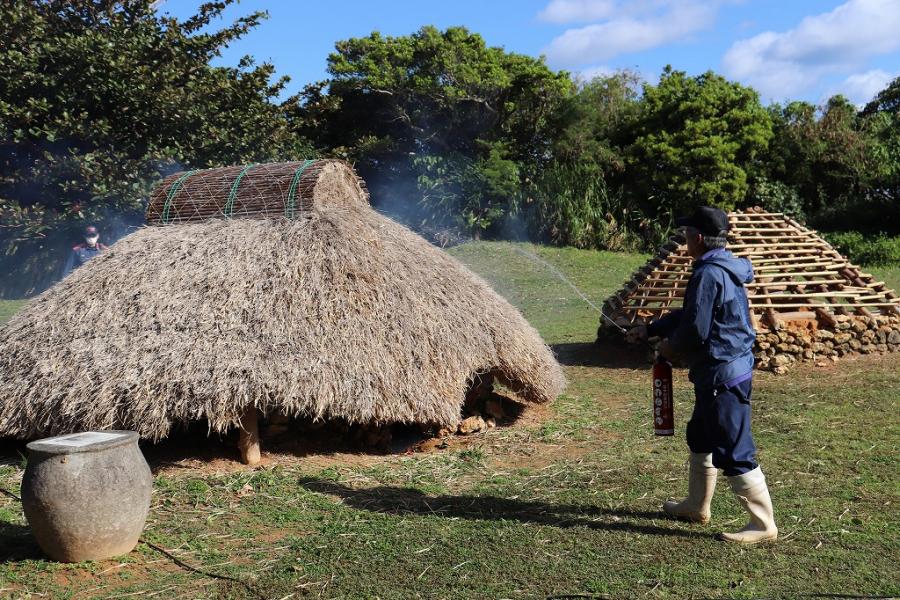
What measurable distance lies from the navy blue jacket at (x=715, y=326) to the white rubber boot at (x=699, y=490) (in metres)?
0.47

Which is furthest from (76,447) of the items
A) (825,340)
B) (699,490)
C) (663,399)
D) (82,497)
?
(825,340)

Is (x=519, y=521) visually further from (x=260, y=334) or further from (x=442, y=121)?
(x=442, y=121)

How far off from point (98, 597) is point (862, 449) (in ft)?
18.1

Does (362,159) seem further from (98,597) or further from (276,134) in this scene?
(98,597)

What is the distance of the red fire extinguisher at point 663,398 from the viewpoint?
16.5 ft

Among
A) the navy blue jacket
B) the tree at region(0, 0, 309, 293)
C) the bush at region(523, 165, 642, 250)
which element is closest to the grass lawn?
the navy blue jacket

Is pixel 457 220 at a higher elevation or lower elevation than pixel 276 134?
lower

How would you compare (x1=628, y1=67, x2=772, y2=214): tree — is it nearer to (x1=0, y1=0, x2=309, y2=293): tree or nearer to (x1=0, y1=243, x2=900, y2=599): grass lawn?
(x1=0, y1=0, x2=309, y2=293): tree

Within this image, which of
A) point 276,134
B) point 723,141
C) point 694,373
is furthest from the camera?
point 723,141

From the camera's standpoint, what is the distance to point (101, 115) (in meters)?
17.1

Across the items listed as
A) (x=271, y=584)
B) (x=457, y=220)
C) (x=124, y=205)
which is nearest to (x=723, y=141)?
(x=457, y=220)

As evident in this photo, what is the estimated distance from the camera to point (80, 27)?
1775 centimetres

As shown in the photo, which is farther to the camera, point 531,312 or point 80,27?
point 80,27

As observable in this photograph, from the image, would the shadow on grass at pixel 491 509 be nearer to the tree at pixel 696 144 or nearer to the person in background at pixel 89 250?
the person in background at pixel 89 250
